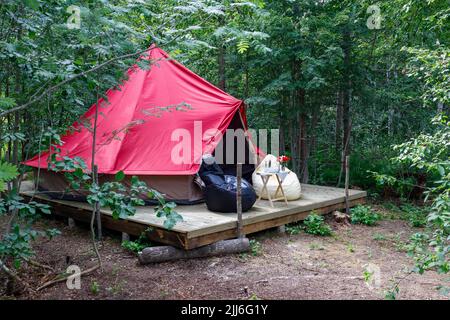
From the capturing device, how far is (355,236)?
583cm

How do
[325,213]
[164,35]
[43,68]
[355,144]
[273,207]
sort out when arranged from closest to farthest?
1. [43,68]
2. [164,35]
3. [273,207]
4. [325,213]
5. [355,144]

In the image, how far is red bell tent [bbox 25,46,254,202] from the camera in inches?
228

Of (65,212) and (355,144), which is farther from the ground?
(355,144)

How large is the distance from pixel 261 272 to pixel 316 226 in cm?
186

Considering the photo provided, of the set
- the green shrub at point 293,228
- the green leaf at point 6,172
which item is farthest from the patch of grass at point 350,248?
the green leaf at point 6,172

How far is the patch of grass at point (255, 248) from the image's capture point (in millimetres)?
4867

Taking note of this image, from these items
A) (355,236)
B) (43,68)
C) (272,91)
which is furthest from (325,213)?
(43,68)

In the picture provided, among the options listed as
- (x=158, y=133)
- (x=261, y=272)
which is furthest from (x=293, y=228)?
(x=158, y=133)

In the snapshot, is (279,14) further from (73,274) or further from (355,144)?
(73,274)

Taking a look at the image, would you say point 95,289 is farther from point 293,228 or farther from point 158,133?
point 293,228

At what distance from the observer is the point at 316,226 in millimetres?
5828

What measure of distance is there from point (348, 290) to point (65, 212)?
4.22m

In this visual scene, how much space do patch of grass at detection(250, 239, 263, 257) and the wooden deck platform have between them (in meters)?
0.15

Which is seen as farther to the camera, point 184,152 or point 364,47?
point 364,47
